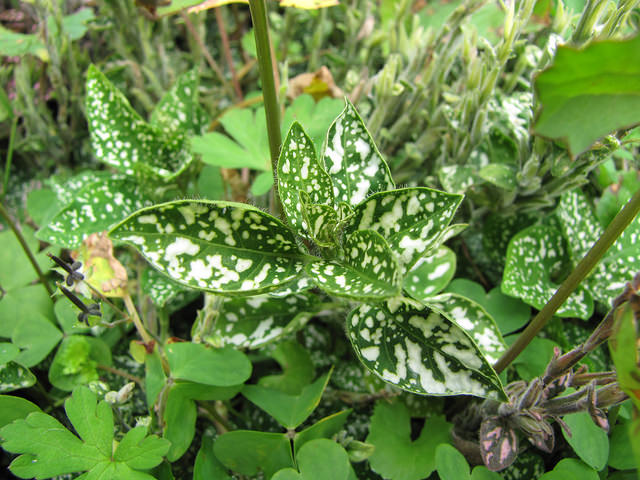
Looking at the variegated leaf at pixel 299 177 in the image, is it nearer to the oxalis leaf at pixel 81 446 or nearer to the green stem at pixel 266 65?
the green stem at pixel 266 65

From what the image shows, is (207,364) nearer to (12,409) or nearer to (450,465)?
(12,409)

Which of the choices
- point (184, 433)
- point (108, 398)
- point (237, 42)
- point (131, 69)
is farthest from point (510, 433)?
point (237, 42)

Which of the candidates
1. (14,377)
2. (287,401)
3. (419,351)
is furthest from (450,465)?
(14,377)

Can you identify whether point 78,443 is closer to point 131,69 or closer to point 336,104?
point 336,104

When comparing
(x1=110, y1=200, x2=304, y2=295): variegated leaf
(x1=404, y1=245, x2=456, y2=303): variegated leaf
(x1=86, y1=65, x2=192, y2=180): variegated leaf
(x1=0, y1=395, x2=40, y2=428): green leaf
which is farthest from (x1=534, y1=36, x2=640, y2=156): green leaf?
(x1=0, y1=395, x2=40, y2=428): green leaf

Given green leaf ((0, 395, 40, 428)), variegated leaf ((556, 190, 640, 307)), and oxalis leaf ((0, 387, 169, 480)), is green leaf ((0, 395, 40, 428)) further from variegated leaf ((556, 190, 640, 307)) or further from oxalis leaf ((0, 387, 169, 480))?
variegated leaf ((556, 190, 640, 307))

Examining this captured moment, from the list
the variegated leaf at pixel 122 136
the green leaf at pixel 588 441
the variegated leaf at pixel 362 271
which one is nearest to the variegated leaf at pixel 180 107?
the variegated leaf at pixel 122 136
